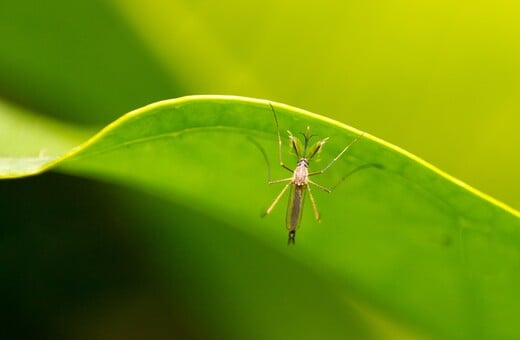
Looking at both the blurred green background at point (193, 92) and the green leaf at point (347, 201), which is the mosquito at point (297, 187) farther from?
the blurred green background at point (193, 92)

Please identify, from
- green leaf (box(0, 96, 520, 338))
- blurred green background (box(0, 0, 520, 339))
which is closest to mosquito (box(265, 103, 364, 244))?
green leaf (box(0, 96, 520, 338))

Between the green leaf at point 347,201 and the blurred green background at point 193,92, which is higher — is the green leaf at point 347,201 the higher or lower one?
the lower one

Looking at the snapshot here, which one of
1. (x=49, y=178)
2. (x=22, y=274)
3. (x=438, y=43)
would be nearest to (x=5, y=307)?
(x=22, y=274)

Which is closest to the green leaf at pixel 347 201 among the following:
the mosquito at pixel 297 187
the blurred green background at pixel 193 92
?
the mosquito at pixel 297 187

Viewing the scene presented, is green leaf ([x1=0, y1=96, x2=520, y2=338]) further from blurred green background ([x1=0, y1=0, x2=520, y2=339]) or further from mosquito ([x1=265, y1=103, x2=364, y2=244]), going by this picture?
blurred green background ([x1=0, y1=0, x2=520, y2=339])

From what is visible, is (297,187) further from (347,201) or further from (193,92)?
(193,92)

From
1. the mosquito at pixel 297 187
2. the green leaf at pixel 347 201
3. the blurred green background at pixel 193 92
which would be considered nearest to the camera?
the green leaf at pixel 347 201
